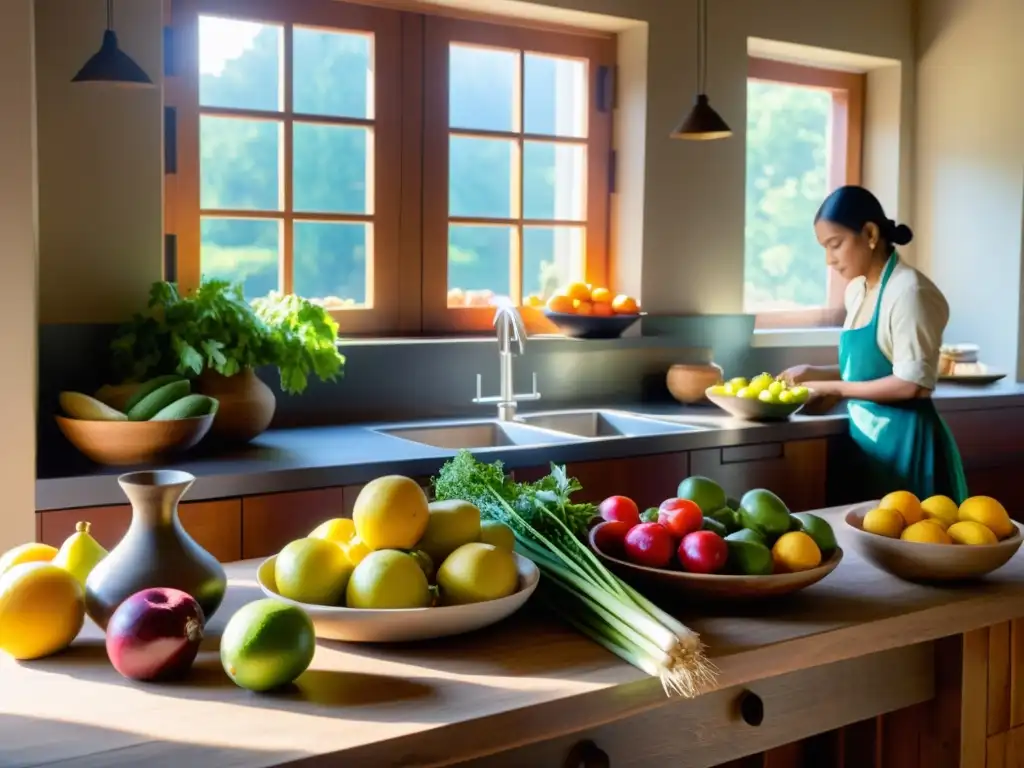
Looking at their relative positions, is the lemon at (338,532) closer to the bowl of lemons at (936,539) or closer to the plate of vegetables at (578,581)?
the plate of vegetables at (578,581)

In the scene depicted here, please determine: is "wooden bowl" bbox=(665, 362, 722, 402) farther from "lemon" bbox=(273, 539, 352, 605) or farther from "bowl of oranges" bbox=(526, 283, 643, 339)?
"lemon" bbox=(273, 539, 352, 605)

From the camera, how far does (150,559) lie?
1350 millimetres

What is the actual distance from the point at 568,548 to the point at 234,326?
5.06ft

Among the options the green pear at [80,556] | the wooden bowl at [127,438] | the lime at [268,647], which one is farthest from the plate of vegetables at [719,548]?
the wooden bowl at [127,438]

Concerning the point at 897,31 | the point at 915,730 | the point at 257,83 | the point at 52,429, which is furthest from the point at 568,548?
the point at 897,31

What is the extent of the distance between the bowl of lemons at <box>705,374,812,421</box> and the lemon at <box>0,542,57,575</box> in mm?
2382

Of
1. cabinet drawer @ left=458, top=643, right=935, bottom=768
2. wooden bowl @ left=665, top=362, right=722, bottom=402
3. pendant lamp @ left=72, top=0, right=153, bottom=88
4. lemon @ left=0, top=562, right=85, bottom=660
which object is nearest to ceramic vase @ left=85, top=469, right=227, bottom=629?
lemon @ left=0, top=562, right=85, bottom=660

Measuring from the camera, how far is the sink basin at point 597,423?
3545 mm

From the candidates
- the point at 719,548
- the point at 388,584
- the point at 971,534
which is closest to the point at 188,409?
the point at 388,584

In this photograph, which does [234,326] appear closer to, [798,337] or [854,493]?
[854,493]

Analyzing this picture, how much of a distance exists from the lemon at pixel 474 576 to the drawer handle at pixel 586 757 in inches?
8.0

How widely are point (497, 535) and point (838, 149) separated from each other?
3776 mm

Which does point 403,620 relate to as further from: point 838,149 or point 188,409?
point 838,149

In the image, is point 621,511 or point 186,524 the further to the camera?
point 186,524
